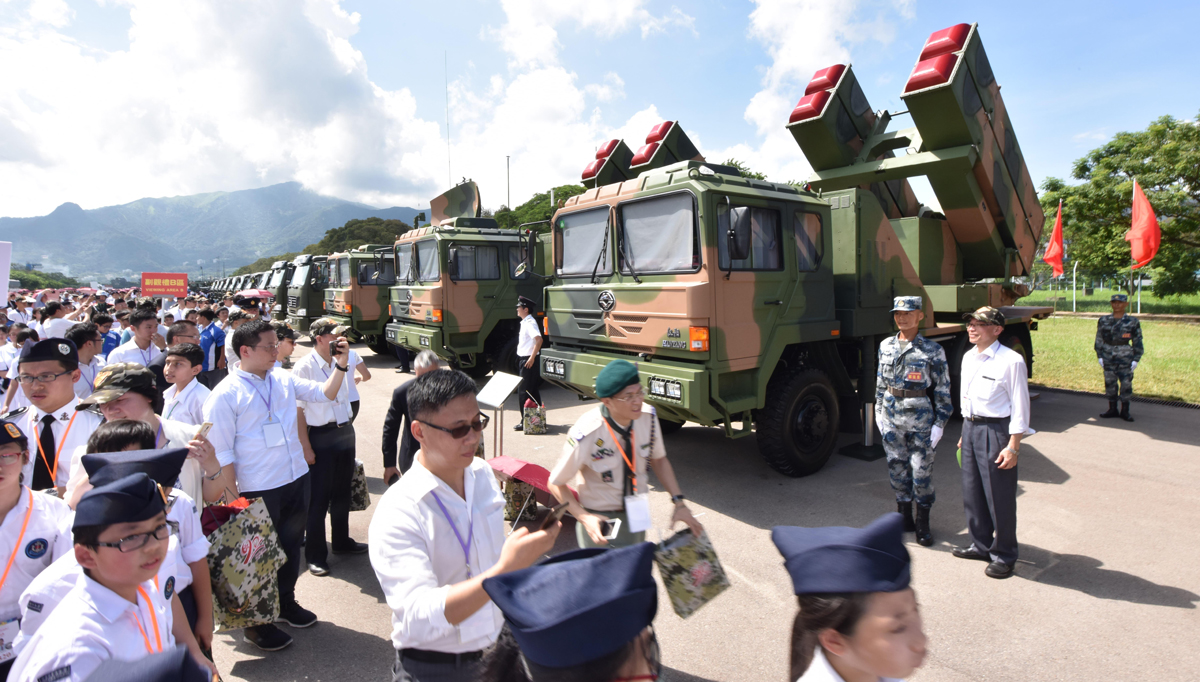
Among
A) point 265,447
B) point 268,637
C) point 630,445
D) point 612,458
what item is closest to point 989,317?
point 630,445

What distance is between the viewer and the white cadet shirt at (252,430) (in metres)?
3.05

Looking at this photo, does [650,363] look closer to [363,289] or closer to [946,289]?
[946,289]

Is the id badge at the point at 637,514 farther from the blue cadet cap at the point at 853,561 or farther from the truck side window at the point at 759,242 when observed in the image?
the truck side window at the point at 759,242

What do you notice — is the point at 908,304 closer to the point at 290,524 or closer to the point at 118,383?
the point at 290,524

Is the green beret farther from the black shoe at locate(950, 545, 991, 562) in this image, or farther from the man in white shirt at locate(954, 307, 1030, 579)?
the black shoe at locate(950, 545, 991, 562)

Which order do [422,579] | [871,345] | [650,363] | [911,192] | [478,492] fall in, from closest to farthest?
[422,579] → [478,492] → [650,363] → [871,345] → [911,192]

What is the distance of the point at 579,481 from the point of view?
2.85 meters

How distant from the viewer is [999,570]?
12.6 feet

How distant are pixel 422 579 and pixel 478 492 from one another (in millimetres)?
349

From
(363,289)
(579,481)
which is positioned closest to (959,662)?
(579,481)

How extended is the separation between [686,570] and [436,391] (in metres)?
1.12

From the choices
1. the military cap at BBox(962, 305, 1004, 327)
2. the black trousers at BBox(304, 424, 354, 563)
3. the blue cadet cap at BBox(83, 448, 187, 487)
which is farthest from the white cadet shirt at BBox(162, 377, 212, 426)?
the military cap at BBox(962, 305, 1004, 327)

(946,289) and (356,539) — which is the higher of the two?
(946,289)

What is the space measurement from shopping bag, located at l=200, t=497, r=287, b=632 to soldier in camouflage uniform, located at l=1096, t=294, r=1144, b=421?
9478 mm
